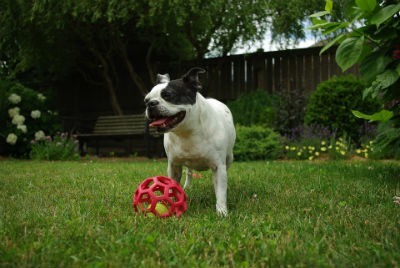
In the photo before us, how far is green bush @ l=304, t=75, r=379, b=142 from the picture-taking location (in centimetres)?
951

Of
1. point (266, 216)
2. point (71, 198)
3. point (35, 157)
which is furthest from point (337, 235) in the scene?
point (35, 157)

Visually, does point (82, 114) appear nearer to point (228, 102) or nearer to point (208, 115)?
point (228, 102)

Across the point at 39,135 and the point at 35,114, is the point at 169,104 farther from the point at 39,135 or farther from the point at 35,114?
the point at 35,114

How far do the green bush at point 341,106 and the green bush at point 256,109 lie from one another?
1175mm

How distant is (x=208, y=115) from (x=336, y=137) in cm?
678

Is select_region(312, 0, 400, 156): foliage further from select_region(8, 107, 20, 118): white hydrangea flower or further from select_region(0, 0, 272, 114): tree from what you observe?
select_region(8, 107, 20, 118): white hydrangea flower

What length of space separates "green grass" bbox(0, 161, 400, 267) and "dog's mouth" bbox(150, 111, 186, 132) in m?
0.72

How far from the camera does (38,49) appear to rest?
12789mm

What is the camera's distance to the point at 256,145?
9.37m

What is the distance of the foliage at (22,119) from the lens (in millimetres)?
11318

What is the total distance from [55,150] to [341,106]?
22.6 feet

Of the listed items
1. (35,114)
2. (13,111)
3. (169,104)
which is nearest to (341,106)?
(169,104)

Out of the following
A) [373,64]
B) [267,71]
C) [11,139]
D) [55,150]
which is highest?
[373,64]

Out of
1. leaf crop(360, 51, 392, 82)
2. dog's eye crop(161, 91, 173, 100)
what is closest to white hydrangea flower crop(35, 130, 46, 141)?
dog's eye crop(161, 91, 173, 100)
